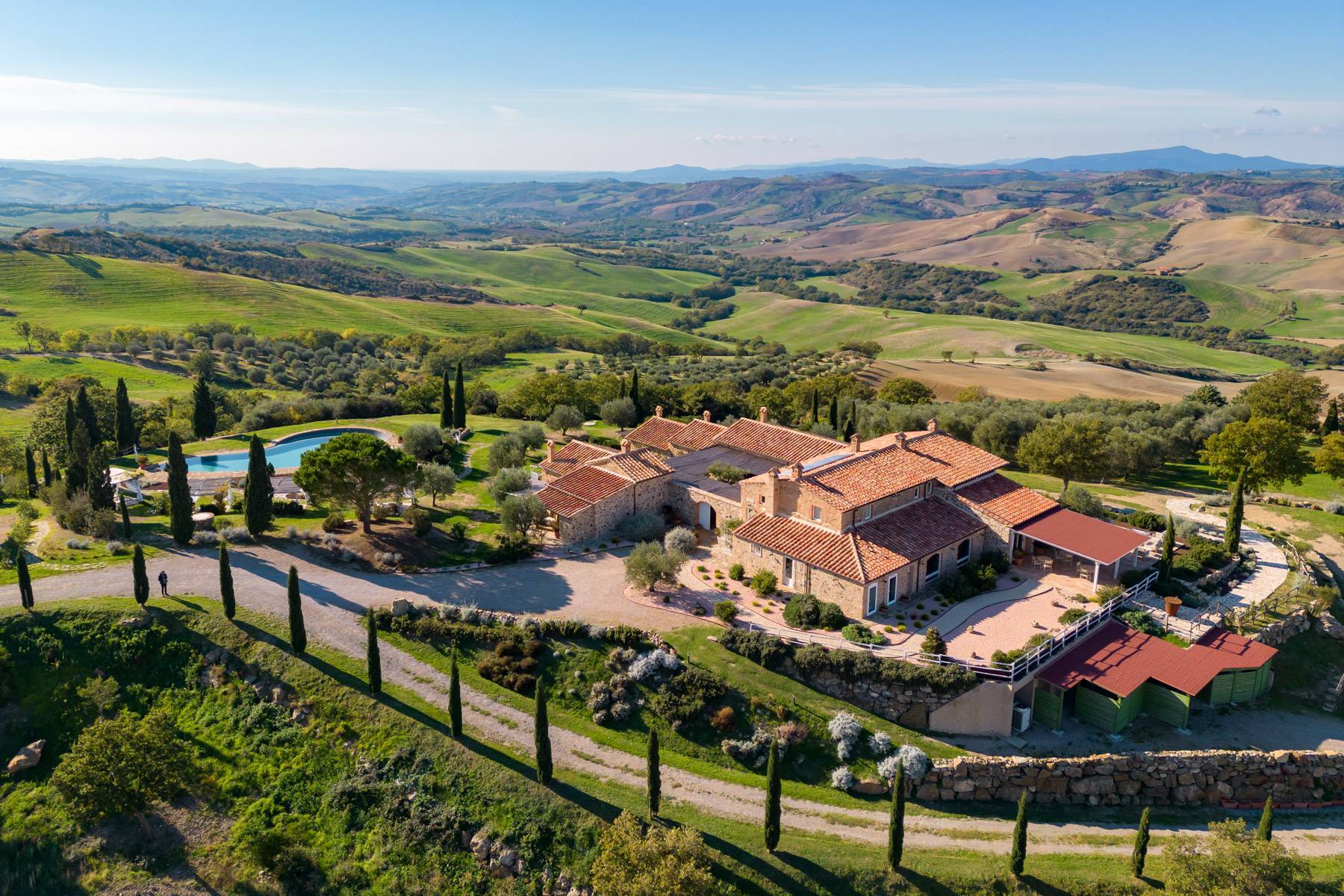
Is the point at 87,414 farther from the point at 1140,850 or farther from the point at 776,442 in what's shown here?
the point at 1140,850

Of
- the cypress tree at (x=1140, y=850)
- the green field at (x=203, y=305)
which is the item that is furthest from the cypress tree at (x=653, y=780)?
the green field at (x=203, y=305)

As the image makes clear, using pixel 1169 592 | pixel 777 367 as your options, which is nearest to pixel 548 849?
pixel 1169 592

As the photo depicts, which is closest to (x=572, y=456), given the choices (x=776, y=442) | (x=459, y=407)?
(x=776, y=442)

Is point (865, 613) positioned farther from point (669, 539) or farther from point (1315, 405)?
point (1315, 405)

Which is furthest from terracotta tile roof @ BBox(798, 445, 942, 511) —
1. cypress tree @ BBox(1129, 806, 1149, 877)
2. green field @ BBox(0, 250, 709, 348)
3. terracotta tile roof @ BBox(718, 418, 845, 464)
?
green field @ BBox(0, 250, 709, 348)

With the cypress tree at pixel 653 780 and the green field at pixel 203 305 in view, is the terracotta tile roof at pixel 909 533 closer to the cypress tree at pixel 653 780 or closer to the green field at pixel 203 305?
the cypress tree at pixel 653 780

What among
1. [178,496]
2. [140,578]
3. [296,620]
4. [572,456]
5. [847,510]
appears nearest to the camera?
[296,620]
